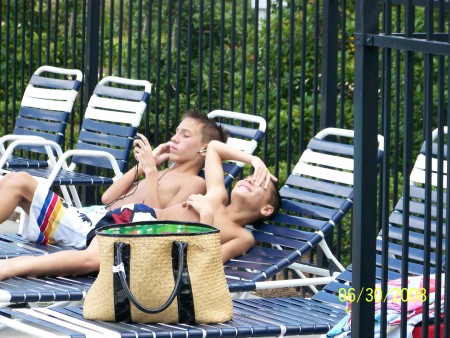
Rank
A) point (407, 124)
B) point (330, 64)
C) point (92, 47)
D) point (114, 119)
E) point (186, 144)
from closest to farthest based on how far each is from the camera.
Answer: point (407, 124), point (186, 144), point (330, 64), point (114, 119), point (92, 47)

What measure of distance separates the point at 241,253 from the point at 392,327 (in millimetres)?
1724

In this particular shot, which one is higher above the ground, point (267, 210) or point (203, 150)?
point (203, 150)

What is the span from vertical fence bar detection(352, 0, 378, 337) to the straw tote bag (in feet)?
2.94

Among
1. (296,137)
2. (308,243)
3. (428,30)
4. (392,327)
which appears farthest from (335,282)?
(296,137)

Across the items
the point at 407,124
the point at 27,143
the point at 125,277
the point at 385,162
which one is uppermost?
the point at 407,124

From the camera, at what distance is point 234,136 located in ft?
21.9

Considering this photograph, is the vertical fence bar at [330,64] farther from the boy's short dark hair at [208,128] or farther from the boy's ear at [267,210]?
the boy's ear at [267,210]

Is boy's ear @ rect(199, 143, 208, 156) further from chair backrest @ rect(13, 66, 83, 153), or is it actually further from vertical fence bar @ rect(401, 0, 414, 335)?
vertical fence bar @ rect(401, 0, 414, 335)

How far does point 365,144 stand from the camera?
3734 mm

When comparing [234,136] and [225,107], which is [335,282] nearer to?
[234,136]

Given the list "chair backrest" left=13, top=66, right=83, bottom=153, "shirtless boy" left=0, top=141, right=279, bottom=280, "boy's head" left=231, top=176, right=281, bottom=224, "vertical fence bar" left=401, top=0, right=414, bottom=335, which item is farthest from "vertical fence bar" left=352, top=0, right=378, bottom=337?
"chair backrest" left=13, top=66, right=83, bottom=153

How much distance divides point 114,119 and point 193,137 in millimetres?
1388

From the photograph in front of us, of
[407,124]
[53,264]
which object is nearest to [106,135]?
[53,264]
